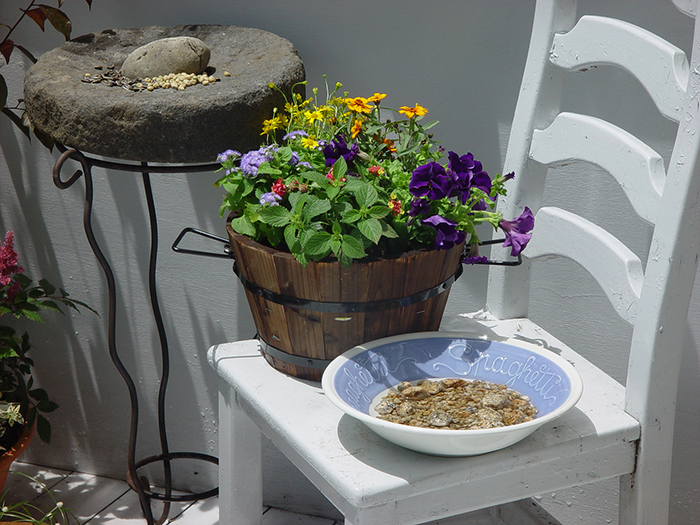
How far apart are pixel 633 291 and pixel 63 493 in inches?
58.4

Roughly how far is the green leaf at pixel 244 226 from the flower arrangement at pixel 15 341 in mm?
758

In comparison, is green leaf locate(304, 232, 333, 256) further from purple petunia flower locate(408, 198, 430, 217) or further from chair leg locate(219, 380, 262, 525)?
chair leg locate(219, 380, 262, 525)

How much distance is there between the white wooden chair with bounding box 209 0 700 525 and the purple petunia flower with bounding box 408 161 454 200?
0.87 ft

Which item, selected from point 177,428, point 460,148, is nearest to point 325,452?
point 460,148

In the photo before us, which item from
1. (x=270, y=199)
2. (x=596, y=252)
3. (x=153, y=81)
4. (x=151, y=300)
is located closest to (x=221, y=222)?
(x=151, y=300)

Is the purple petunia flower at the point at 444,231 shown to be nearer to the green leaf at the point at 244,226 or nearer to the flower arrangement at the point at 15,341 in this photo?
the green leaf at the point at 244,226

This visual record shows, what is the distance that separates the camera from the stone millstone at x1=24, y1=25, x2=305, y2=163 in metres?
1.01

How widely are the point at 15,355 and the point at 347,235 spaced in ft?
3.14

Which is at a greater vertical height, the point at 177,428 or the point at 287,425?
the point at 287,425

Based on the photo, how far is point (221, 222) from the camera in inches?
61.1

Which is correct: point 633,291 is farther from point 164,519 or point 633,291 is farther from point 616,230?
point 164,519

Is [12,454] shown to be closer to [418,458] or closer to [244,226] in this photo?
[244,226]

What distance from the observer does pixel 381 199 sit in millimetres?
876

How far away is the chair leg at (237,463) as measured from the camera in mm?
1066
